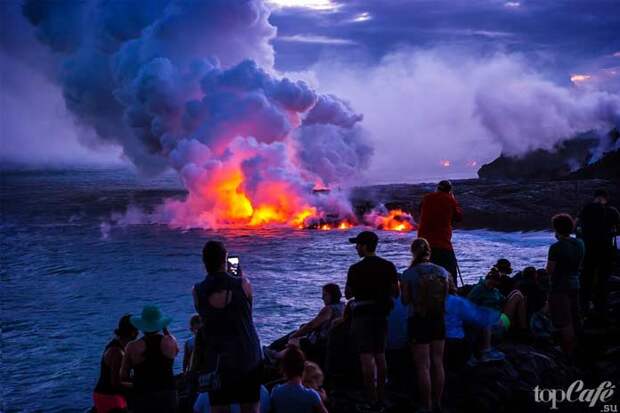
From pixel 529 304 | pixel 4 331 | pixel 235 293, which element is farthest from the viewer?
pixel 4 331

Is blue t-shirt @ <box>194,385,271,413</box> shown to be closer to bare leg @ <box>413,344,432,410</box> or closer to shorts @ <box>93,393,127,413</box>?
shorts @ <box>93,393,127,413</box>

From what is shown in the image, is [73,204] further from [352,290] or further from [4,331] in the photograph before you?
[352,290]

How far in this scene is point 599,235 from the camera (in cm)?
1048

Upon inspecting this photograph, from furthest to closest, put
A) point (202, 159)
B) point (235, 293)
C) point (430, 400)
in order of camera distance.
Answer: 1. point (202, 159)
2. point (430, 400)
3. point (235, 293)

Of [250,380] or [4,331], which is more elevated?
[250,380]

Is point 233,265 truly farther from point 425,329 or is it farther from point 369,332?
point 425,329

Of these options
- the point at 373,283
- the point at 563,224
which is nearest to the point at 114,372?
the point at 373,283

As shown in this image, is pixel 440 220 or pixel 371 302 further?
pixel 440 220

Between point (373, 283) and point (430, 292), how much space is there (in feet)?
2.04

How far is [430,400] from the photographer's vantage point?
763cm

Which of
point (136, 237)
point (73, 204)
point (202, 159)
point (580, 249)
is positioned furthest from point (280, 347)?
point (73, 204)

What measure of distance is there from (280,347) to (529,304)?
3.83m

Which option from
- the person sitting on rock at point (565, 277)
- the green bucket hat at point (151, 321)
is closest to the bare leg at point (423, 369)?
the person sitting on rock at point (565, 277)

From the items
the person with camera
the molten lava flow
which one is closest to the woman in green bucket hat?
the person with camera
